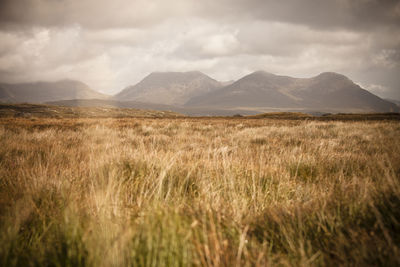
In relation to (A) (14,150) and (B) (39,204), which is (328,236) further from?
(A) (14,150)

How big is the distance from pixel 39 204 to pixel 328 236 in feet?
7.10

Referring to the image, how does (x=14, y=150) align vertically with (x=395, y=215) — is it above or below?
below

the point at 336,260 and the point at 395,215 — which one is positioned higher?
the point at 395,215

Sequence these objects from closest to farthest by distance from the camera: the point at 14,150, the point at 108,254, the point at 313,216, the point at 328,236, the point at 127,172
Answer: the point at 108,254
the point at 328,236
the point at 313,216
the point at 127,172
the point at 14,150

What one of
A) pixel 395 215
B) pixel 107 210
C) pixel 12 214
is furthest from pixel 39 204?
pixel 395 215

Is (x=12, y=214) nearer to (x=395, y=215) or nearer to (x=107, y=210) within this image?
(x=107, y=210)

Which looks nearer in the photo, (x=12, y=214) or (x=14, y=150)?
(x=12, y=214)

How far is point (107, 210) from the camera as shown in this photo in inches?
52.6

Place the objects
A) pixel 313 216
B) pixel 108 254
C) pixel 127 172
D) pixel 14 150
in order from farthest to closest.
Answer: pixel 14 150 < pixel 127 172 < pixel 313 216 < pixel 108 254

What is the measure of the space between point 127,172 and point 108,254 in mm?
1967

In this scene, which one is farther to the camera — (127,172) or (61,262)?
(127,172)

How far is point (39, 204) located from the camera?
177cm

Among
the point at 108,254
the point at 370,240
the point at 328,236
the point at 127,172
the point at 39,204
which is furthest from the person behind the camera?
the point at 127,172

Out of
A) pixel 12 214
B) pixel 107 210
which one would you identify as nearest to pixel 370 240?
pixel 107 210
